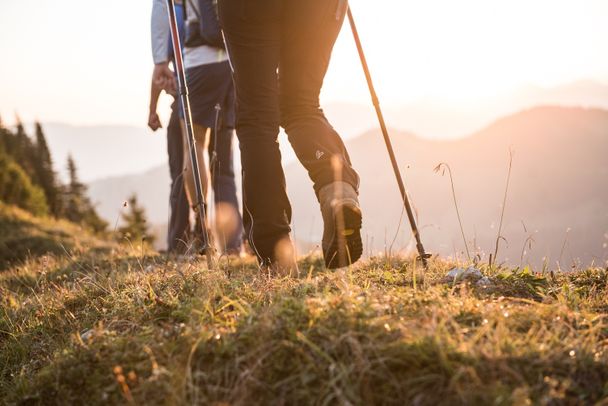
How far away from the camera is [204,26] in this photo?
206 inches

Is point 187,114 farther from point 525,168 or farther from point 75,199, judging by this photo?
point 525,168

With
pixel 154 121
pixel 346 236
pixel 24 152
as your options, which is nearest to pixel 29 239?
pixel 154 121

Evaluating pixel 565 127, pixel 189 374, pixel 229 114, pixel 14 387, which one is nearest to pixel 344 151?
pixel 189 374

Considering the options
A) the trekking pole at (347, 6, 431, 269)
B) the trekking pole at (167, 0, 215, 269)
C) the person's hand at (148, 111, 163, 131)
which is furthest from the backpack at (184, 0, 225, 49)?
the trekking pole at (347, 6, 431, 269)

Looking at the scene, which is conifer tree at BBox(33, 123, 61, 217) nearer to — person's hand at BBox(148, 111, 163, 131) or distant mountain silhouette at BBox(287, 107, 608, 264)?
person's hand at BBox(148, 111, 163, 131)

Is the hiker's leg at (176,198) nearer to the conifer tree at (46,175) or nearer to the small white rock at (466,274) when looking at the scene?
the small white rock at (466,274)

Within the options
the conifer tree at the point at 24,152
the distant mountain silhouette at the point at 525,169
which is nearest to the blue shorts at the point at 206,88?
the conifer tree at the point at 24,152

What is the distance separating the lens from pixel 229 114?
610 centimetres

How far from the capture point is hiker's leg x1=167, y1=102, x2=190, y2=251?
18.6ft

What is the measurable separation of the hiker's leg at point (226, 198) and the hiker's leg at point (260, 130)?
2846 millimetres

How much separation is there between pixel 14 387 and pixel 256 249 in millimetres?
1491

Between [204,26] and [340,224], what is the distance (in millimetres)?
3423

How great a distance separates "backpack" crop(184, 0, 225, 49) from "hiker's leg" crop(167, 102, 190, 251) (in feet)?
2.67

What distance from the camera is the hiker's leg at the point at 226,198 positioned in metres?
6.01
